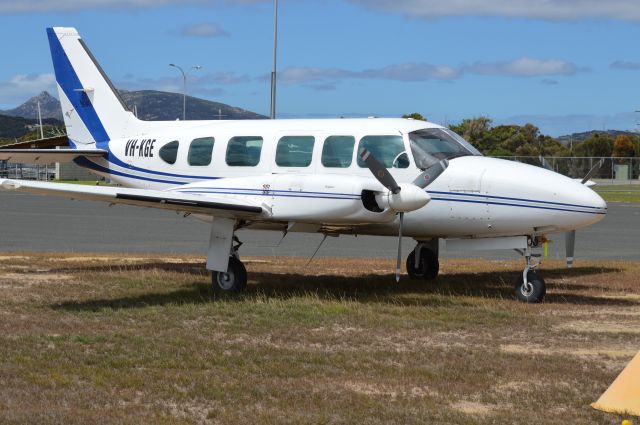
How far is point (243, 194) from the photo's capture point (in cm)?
1547

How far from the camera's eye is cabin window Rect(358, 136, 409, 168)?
602 inches

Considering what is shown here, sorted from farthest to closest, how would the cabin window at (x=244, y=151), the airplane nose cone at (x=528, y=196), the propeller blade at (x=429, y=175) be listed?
the cabin window at (x=244, y=151) < the propeller blade at (x=429, y=175) < the airplane nose cone at (x=528, y=196)

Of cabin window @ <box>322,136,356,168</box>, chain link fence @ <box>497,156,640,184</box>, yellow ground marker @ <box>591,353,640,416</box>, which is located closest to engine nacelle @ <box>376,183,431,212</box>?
cabin window @ <box>322,136,356,168</box>

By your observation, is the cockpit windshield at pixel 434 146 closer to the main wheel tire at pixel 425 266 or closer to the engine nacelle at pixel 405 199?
the engine nacelle at pixel 405 199

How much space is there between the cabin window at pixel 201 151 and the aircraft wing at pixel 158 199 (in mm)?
1781

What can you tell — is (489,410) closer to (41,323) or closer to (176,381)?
(176,381)

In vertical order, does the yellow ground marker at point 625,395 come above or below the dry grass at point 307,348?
above

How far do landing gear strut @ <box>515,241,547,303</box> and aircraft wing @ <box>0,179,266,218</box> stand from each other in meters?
4.15

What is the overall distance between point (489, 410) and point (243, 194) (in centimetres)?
778

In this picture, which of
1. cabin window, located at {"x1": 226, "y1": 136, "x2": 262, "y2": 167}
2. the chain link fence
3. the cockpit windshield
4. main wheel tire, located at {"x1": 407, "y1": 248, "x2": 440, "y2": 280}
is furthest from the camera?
the chain link fence

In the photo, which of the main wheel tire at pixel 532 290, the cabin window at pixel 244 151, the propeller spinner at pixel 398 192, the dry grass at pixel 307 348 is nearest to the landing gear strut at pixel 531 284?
the main wheel tire at pixel 532 290

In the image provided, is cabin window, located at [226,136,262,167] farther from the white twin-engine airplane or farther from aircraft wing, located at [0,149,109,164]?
aircraft wing, located at [0,149,109,164]

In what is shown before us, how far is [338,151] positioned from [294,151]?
808 mm

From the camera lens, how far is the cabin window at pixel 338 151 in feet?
51.6
